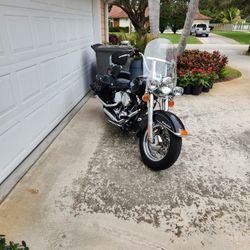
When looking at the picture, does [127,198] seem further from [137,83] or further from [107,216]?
[137,83]

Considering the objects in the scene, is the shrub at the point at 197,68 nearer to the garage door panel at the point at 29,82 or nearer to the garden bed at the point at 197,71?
the garden bed at the point at 197,71

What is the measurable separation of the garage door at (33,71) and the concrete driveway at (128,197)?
12.8 inches

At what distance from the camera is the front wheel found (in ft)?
7.79

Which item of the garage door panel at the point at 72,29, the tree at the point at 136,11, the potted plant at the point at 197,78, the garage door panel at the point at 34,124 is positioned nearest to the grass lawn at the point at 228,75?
the potted plant at the point at 197,78

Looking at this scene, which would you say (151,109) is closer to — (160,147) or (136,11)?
(160,147)

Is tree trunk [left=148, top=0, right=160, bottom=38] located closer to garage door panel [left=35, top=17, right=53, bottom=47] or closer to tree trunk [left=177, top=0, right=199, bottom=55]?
tree trunk [left=177, top=0, right=199, bottom=55]

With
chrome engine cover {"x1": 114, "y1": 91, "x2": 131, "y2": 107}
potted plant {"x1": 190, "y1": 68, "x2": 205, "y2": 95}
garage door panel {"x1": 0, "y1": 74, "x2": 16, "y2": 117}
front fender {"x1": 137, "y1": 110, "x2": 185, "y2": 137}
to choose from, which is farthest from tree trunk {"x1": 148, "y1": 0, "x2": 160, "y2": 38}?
garage door panel {"x1": 0, "y1": 74, "x2": 16, "y2": 117}

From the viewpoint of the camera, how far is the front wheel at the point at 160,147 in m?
2.37

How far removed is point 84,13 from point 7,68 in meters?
3.38

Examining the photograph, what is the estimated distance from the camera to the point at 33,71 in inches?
110

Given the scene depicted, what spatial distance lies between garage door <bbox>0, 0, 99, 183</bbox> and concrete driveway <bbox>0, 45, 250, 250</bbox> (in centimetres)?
32

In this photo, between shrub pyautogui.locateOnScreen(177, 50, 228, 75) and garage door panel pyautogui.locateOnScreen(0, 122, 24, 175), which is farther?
shrub pyautogui.locateOnScreen(177, 50, 228, 75)

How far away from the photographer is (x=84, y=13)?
5.09 metres

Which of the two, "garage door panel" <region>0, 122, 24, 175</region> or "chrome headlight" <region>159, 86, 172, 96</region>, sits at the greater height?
"chrome headlight" <region>159, 86, 172, 96</region>
